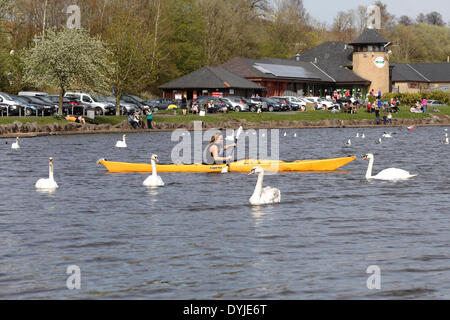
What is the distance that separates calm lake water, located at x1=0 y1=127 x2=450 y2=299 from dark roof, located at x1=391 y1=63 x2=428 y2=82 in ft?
325

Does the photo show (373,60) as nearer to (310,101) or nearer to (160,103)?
(310,101)

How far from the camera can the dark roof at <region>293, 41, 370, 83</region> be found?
375 ft

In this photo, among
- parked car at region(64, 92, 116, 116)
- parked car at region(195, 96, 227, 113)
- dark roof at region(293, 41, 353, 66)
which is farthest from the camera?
dark roof at region(293, 41, 353, 66)

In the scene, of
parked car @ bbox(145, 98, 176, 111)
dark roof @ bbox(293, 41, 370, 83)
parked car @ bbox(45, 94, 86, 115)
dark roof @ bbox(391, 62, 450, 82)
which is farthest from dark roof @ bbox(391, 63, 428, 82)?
parked car @ bbox(45, 94, 86, 115)

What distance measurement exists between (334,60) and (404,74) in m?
14.3

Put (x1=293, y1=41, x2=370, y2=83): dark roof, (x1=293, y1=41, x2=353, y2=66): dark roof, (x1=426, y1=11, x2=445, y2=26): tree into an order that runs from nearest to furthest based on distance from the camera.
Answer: (x1=293, y1=41, x2=370, y2=83): dark roof → (x1=293, y1=41, x2=353, y2=66): dark roof → (x1=426, y1=11, x2=445, y2=26): tree

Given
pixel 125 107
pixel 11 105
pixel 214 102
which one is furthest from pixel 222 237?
pixel 214 102

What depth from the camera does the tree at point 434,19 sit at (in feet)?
640

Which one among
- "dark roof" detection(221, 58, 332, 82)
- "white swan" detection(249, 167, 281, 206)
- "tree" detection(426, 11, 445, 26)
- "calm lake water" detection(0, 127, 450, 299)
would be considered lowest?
"calm lake water" detection(0, 127, 450, 299)

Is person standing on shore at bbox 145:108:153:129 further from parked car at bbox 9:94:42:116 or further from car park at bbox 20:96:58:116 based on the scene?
parked car at bbox 9:94:42:116

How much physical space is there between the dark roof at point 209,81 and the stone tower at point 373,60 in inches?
984

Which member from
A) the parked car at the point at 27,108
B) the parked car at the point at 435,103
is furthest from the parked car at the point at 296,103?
the parked car at the point at 27,108

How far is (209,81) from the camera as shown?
303ft

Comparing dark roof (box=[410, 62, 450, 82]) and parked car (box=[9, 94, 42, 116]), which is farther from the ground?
dark roof (box=[410, 62, 450, 82])
